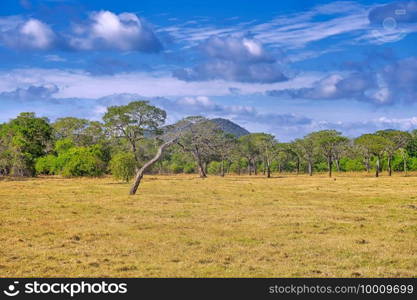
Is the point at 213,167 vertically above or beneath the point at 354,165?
beneath

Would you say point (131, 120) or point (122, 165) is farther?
point (131, 120)

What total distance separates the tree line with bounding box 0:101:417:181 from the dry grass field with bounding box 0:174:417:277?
30589 millimetres

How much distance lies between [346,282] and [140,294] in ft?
17.0

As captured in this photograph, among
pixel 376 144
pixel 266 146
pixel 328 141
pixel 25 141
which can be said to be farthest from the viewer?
pixel 266 146

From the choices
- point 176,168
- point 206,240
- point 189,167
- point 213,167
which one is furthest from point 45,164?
point 206,240

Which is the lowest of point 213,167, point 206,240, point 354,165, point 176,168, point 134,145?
point 206,240

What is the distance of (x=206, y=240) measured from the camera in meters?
17.5

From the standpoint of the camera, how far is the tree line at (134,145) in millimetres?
75188

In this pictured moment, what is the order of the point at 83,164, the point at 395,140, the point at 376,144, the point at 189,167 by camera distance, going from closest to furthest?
the point at 83,164 → the point at 376,144 → the point at 395,140 → the point at 189,167

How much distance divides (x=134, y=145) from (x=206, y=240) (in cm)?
6960

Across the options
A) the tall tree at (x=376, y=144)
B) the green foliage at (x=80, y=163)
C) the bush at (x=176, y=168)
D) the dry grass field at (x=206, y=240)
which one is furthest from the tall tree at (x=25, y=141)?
the tall tree at (x=376, y=144)

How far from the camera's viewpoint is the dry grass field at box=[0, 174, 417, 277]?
516 inches

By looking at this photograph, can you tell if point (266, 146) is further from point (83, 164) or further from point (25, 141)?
point (25, 141)

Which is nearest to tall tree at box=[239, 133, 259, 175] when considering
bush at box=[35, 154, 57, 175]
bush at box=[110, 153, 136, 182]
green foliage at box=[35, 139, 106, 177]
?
green foliage at box=[35, 139, 106, 177]
